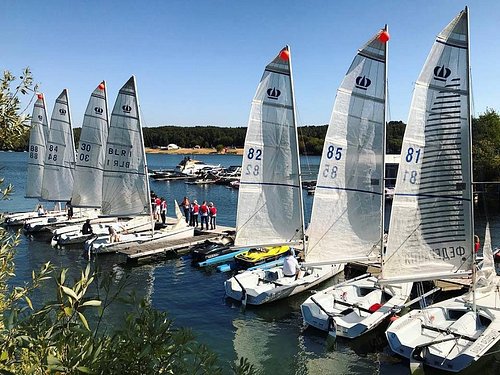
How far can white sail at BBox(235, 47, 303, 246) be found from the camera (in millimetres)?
17281

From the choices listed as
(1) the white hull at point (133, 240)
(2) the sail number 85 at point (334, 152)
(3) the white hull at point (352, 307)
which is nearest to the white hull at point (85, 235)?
(1) the white hull at point (133, 240)

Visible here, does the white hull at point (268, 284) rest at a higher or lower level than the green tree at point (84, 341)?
lower

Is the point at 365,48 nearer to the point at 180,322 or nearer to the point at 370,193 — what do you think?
the point at 370,193

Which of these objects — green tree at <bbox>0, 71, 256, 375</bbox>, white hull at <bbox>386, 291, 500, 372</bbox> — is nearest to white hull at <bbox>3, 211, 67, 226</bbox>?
white hull at <bbox>386, 291, 500, 372</bbox>

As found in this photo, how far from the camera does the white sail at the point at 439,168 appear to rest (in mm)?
12336

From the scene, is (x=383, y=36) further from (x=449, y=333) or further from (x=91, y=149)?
(x=91, y=149)

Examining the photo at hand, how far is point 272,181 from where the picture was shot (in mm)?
17750

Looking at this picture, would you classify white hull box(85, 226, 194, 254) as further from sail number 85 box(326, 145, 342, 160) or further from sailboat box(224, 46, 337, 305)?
sail number 85 box(326, 145, 342, 160)

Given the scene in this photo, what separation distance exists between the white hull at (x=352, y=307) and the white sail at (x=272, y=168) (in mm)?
3668

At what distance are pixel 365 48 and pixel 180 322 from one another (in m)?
11.1

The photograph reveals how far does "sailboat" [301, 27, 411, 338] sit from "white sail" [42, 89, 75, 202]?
20650 mm

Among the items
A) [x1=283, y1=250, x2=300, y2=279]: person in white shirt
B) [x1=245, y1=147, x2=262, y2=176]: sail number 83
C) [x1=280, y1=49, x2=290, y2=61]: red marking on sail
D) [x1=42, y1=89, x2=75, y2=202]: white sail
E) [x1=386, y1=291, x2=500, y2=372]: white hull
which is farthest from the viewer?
[x1=42, y1=89, x2=75, y2=202]: white sail

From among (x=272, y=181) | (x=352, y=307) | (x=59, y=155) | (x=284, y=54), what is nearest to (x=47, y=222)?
(x=59, y=155)

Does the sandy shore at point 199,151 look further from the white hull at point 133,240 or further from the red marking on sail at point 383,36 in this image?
the red marking on sail at point 383,36
